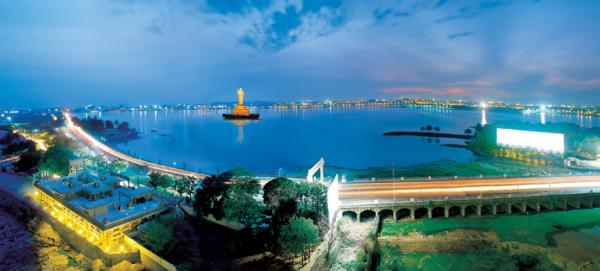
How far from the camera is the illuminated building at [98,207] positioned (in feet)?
66.3

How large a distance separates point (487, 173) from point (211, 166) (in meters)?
39.3

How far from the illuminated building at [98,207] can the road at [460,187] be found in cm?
1526

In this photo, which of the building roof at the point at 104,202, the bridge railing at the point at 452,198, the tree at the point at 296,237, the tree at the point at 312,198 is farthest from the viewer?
the bridge railing at the point at 452,198

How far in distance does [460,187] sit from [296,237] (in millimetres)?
18220

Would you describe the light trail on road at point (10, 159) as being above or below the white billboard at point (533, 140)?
below

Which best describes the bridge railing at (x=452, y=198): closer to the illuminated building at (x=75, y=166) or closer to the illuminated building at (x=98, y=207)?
the illuminated building at (x=98, y=207)

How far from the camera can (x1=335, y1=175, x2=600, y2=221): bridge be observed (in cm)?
2623

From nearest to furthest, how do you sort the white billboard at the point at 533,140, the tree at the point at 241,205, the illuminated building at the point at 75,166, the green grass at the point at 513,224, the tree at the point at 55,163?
the tree at the point at 241,205, the green grass at the point at 513,224, the tree at the point at 55,163, the illuminated building at the point at 75,166, the white billboard at the point at 533,140

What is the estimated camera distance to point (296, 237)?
18672 mm

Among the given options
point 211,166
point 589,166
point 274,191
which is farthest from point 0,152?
point 589,166

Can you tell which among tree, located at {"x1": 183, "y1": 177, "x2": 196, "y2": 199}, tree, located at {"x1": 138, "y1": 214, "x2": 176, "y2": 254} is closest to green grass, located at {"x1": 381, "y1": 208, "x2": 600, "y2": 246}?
tree, located at {"x1": 138, "y1": 214, "x2": 176, "y2": 254}

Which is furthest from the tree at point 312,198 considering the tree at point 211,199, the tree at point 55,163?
the tree at point 55,163

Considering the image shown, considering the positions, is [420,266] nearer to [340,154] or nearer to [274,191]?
[274,191]

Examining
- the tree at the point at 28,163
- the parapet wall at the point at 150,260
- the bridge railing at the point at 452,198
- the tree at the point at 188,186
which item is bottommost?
the parapet wall at the point at 150,260
